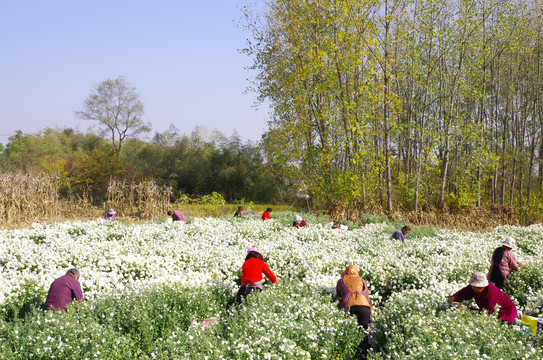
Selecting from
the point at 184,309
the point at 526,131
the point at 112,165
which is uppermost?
the point at 526,131

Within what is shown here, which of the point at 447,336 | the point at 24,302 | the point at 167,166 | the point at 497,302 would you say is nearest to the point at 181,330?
the point at 24,302

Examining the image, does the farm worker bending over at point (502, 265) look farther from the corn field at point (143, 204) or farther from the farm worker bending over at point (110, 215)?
the corn field at point (143, 204)

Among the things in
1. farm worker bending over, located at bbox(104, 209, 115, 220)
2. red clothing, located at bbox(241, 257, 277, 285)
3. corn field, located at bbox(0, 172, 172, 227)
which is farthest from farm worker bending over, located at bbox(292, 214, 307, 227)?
corn field, located at bbox(0, 172, 172, 227)

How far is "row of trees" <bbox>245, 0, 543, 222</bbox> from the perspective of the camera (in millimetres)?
24500

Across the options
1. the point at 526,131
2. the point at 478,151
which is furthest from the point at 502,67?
the point at 478,151

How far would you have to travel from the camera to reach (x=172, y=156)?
4628cm

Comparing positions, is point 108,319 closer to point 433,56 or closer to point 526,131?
point 433,56

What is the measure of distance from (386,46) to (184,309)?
2051 centimetres

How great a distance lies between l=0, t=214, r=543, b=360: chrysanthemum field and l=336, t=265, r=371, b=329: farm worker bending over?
0.91 ft

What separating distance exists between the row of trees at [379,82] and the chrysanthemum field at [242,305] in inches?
419

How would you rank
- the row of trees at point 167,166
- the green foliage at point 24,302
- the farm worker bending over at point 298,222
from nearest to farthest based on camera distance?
the green foliage at point 24,302 < the farm worker bending over at point 298,222 < the row of trees at point 167,166

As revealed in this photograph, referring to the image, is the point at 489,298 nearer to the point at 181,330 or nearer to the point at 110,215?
the point at 181,330

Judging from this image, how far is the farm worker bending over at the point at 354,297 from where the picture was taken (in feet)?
26.6

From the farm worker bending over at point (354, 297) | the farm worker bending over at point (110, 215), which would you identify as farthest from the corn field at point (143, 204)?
the farm worker bending over at point (354, 297)
